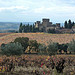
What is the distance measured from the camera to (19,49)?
28.1 meters

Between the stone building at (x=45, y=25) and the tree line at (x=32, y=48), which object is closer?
the tree line at (x=32, y=48)

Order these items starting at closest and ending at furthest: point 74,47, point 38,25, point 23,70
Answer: point 23,70, point 74,47, point 38,25

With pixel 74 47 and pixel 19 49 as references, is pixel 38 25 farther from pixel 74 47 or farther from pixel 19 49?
pixel 19 49

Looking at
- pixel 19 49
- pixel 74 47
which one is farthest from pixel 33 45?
pixel 19 49

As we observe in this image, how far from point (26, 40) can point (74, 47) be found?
12850mm

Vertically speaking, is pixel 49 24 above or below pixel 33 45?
above

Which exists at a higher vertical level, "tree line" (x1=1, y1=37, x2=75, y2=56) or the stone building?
the stone building

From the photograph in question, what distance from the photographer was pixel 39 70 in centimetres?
1241

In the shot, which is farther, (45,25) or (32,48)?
(45,25)

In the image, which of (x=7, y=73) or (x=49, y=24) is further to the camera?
(x=49, y=24)

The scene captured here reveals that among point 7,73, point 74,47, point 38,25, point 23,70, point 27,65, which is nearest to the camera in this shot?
point 7,73

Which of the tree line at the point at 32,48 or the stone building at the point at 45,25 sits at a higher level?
the stone building at the point at 45,25

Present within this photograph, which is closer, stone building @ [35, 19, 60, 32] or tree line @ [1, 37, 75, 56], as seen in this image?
tree line @ [1, 37, 75, 56]

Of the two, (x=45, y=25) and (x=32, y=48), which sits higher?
(x=45, y=25)
